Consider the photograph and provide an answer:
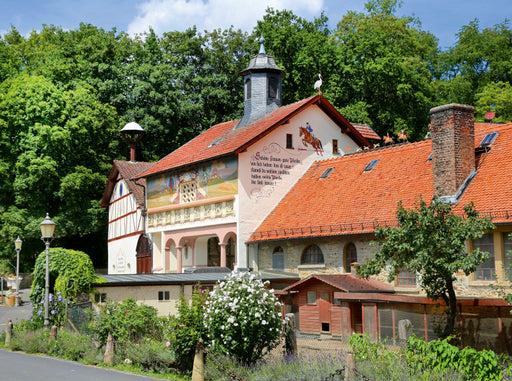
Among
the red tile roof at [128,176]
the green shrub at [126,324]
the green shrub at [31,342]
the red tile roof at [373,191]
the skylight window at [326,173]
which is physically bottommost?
the green shrub at [31,342]

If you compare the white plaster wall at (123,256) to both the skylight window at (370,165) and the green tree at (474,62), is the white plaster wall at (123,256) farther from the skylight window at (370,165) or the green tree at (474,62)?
the green tree at (474,62)

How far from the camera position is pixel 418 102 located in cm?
4628

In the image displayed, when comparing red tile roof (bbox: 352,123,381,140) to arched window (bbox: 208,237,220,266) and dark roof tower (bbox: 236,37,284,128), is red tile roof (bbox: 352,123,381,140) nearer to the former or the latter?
dark roof tower (bbox: 236,37,284,128)

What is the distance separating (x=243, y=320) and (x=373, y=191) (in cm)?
1480

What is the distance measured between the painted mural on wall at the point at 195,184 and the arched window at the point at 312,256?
4.68 metres

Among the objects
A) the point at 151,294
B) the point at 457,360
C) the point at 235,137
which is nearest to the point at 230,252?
the point at 235,137

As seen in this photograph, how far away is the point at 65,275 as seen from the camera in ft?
77.5

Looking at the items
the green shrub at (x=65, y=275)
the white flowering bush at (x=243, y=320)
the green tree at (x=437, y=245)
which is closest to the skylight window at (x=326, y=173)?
the green shrub at (x=65, y=275)

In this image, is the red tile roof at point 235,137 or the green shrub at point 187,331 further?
the red tile roof at point 235,137

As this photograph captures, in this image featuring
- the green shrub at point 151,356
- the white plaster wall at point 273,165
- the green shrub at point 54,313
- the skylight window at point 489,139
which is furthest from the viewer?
the white plaster wall at point 273,165

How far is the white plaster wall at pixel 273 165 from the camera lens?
102 ft

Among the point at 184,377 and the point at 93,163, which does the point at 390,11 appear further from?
the point at 184,377

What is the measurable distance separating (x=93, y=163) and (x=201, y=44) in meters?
12.0

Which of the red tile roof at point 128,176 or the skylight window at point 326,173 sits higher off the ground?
the red tile roof at point 128,176
